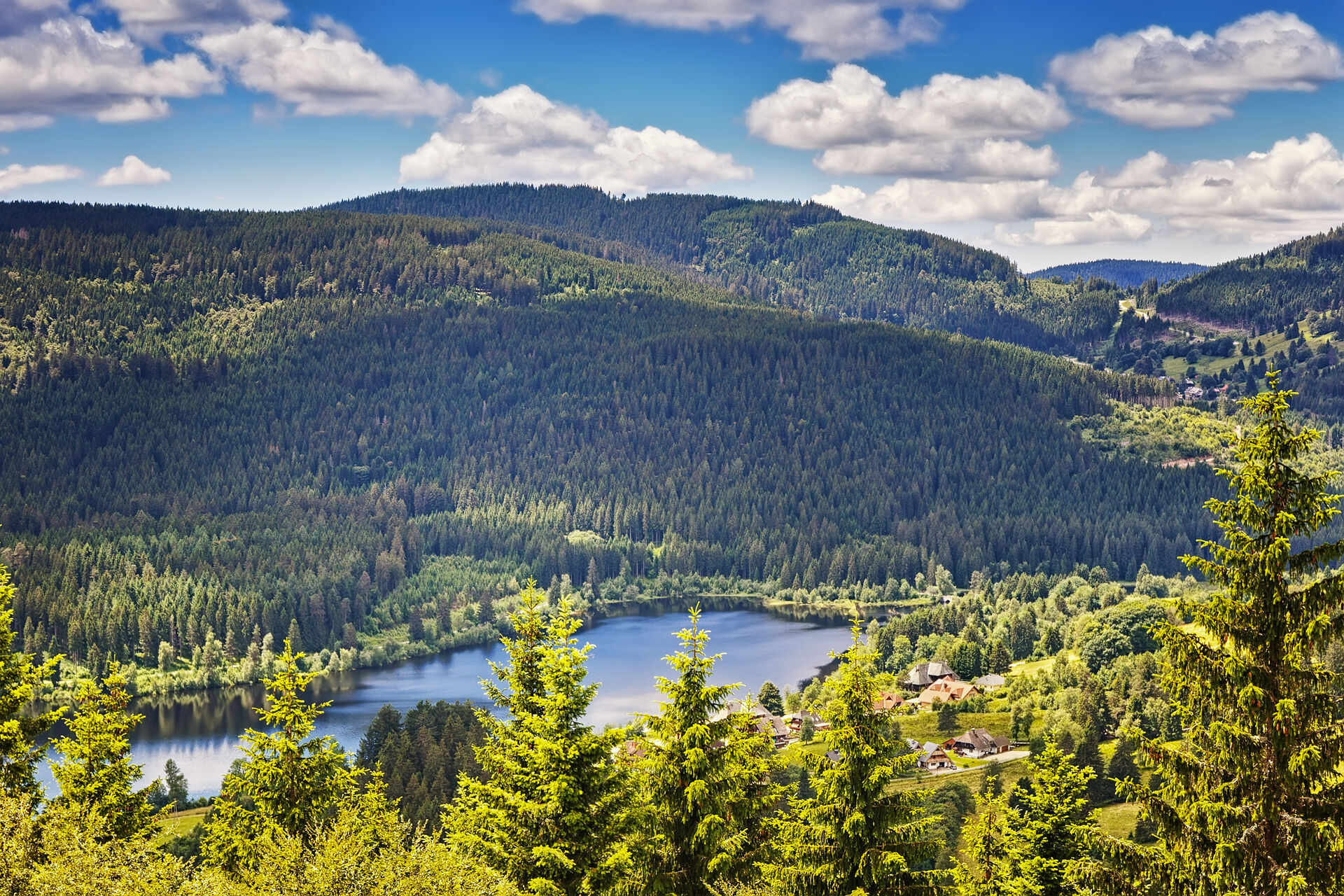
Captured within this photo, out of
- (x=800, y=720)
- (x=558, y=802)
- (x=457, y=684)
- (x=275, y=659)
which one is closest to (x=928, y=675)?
(x=800, y=720)

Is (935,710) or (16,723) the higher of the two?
(16,723)

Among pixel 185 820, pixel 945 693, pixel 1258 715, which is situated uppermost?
pixel 1258 715

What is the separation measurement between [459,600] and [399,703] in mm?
59844

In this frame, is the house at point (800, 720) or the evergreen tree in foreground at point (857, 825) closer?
the evergreen tree in foreground at point (857, 825)

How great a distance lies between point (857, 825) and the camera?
84.9ft

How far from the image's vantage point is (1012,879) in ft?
111

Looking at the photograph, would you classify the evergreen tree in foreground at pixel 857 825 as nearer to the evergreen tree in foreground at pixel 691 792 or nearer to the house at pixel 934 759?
the evergreen tree in foreground at pixel 691 792

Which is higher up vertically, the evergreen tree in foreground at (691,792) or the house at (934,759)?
the evergreen tree in foreground at (691,792)

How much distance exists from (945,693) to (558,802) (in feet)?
311

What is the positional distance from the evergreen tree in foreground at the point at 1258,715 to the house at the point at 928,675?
343 feet

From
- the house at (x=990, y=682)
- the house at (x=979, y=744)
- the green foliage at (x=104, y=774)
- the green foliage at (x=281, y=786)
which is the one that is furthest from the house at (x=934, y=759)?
the green foliage at (x=281, y=786)

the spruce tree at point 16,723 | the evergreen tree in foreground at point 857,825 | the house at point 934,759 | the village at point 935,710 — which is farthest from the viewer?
the village at point 935,710

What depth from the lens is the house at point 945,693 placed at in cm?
11438

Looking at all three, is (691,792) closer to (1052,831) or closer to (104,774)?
(1052,831)
